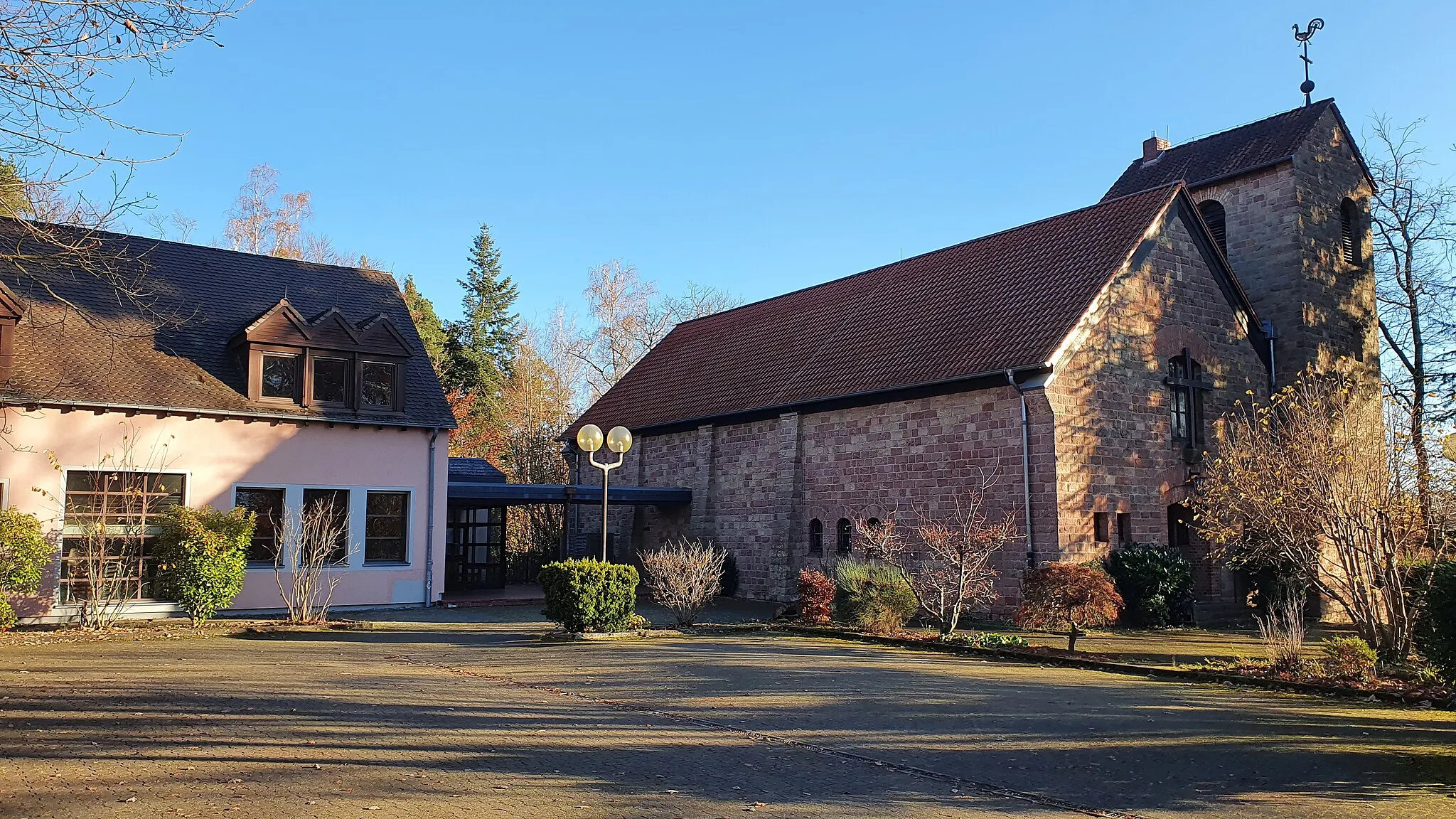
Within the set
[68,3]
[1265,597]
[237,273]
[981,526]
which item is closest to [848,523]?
[981,526]

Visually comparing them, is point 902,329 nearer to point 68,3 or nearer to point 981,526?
point 981,526

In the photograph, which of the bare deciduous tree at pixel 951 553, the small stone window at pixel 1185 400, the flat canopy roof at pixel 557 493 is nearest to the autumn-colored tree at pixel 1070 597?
the bare deciduous tree at pixel 951 553

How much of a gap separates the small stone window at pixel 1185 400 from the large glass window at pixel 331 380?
17.5 m

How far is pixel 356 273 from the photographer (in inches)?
997

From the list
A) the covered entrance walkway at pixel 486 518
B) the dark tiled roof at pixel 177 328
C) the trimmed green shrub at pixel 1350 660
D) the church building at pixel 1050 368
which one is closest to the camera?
the trimmed green shrub at pixel 1350 660

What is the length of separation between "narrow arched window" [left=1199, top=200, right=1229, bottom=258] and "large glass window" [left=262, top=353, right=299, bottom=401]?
73.1 feet

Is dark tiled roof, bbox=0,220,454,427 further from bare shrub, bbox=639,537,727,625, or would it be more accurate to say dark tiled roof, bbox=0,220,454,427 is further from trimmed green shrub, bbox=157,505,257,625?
bare shrub, bbox=639,537,727,625

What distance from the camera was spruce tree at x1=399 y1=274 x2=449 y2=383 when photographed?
160 ft

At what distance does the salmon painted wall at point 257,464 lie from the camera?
18.3 meters

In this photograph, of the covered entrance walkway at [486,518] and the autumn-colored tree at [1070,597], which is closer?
the autumn-colored tree at [1070,597]

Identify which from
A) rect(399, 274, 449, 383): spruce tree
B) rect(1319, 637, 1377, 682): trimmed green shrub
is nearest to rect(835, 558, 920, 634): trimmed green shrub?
rect(1319, 637, 1377, 682): trimmed green shrub

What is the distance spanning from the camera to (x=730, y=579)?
26609 millimetres

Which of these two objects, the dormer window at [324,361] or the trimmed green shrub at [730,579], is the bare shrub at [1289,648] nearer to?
the trimmed green shrub at [730,579]

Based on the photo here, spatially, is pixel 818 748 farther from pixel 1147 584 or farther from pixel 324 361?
pixel 324 361
